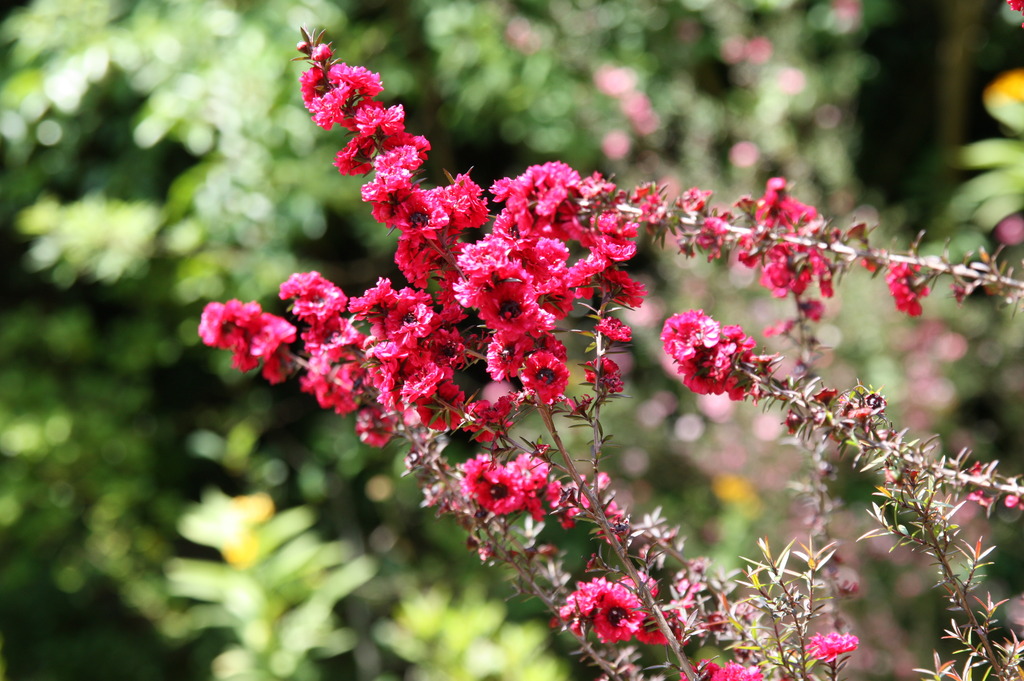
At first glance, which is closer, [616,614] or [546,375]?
[546,375]

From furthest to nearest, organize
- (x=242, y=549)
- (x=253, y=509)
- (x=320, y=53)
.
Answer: (x=253, y=509) < (x=242, y=549) < (x=320, y=53)

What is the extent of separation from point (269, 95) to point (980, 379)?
7.97ft

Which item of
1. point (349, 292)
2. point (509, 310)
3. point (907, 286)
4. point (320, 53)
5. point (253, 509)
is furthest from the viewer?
point (349, 292)

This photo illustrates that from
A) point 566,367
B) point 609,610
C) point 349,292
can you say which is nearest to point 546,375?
point 566,367

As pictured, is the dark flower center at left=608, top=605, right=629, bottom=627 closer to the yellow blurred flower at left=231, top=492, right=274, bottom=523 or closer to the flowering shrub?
the flowering shrub

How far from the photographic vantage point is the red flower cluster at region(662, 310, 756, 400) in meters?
0.77

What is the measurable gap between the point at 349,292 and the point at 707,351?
104 inches

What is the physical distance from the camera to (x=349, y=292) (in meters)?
3.30

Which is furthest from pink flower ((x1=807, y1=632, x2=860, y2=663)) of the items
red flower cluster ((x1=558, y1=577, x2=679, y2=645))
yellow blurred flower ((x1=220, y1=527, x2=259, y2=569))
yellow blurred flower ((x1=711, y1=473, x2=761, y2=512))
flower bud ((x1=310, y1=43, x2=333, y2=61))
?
yellow blurred flower ((x1=220, y1=527, x2=259, y2=569))

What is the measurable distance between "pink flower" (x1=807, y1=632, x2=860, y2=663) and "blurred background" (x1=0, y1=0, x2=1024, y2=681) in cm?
165

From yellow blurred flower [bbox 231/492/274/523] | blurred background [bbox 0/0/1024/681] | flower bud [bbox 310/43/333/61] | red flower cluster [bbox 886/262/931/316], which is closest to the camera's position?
flower bud [bbox 310/43/333/61]

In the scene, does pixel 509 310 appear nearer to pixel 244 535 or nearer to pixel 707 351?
pixel 707 351

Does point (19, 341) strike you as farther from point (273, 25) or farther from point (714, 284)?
point (714, 284)

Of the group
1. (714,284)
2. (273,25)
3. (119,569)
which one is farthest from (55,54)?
(714,284)
